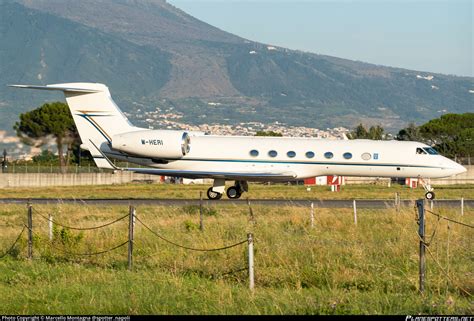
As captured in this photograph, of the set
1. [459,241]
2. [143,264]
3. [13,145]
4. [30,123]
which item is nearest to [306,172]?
[459,241]

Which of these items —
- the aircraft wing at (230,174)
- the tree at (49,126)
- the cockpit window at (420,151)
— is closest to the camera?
the aircraft wing at (230,174)

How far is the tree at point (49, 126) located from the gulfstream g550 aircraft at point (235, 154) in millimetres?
33435

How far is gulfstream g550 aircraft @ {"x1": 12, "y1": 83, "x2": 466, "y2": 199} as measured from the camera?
3506 centimetres

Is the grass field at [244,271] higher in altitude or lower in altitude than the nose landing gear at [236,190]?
higher

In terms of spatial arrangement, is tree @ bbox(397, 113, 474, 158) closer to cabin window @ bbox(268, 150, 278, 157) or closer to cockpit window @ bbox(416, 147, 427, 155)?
cockpit window @ bbox(416, 147, 427, 155)

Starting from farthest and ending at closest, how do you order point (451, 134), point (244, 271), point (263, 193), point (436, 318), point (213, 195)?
point (451, 134) → point (263, 193) → point (213, 195) → point (244, 271) → point (436, 318)

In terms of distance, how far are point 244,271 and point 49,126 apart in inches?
2744

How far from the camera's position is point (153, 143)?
1382 inches

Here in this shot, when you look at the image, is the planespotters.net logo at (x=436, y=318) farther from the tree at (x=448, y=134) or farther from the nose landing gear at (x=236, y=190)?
the tree at (x=448, y=134)

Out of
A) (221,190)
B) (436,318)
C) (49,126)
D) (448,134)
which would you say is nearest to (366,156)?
(221,190)

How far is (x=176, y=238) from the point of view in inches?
790

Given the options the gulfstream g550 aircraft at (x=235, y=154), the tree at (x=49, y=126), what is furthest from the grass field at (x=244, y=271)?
the tree at (x=49, y=126)

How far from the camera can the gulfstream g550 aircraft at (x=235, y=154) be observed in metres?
35.1

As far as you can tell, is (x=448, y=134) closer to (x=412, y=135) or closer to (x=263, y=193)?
(x=412, y=135)
